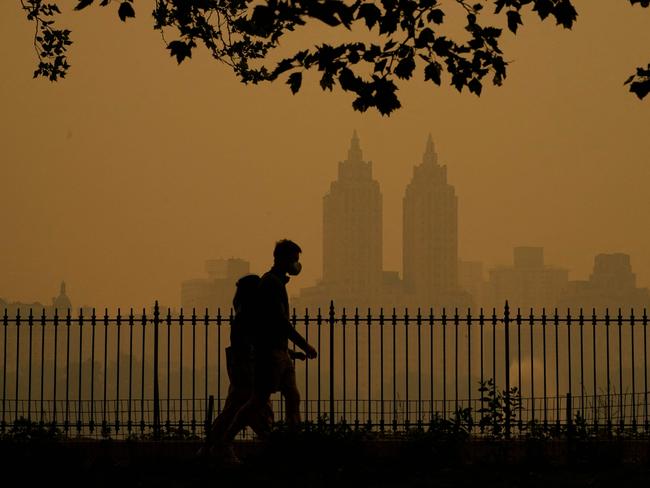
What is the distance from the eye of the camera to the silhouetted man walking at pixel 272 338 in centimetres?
1220

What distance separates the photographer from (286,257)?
12344 millimetres

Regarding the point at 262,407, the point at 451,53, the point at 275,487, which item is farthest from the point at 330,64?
the point at 275,487

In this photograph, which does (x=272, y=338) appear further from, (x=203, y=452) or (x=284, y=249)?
(x=203, y=452)

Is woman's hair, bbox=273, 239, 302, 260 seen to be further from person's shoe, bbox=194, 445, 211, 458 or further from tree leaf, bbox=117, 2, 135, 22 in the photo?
tree leaf, bbox=117, 2, 135, 22

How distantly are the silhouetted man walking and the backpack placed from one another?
67 mm

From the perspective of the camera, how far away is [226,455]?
12.3 meters

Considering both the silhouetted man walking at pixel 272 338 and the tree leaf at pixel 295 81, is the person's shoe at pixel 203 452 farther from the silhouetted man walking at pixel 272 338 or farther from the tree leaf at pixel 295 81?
the tree leaf at pixel 295 81

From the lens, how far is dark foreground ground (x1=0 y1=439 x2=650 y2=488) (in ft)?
36.5

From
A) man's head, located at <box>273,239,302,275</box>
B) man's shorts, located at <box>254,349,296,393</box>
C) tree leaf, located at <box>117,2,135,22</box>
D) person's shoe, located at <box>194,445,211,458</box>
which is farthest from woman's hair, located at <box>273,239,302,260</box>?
tree leaf, located at <box>117,2,135,22</box>

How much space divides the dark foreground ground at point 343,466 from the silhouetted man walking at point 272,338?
380 mm

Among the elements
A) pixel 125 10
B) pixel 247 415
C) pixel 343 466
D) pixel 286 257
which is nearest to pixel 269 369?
pixel 247 415

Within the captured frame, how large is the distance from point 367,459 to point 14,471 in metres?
3.01

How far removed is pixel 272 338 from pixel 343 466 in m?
1.30

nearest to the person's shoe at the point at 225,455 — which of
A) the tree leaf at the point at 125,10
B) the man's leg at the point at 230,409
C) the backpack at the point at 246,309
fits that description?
the man's leg at the point at 230,409
